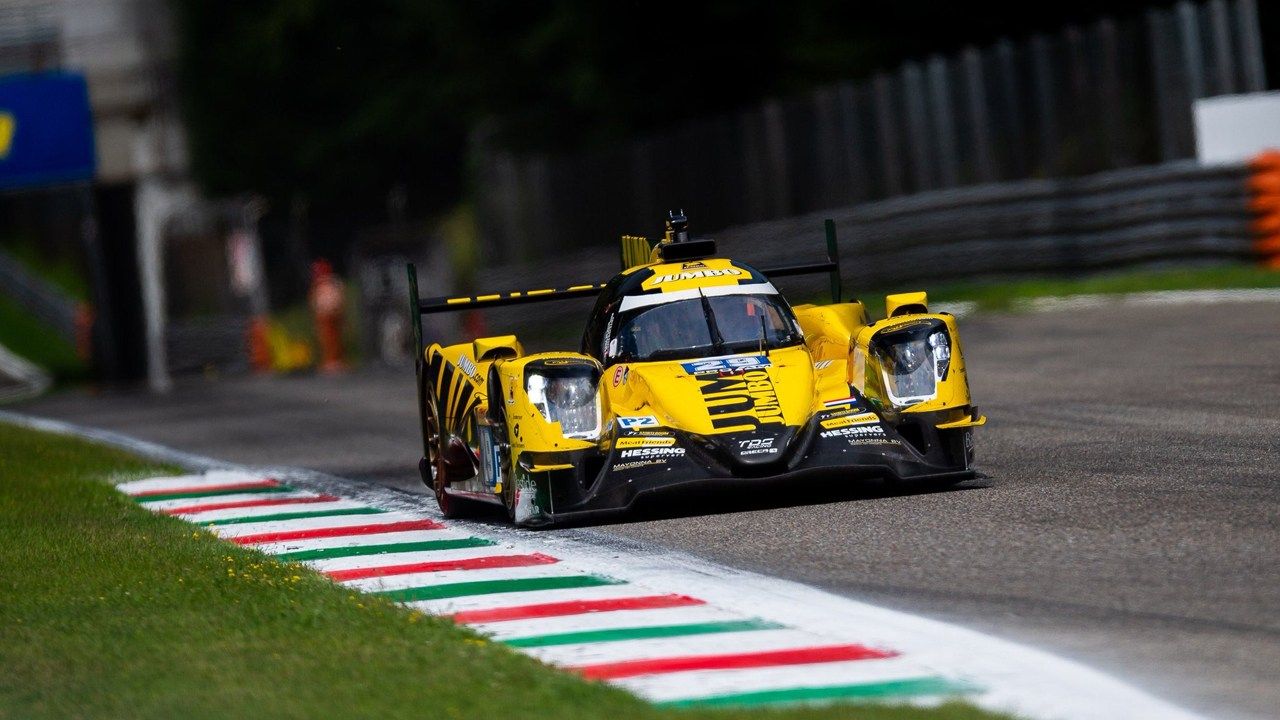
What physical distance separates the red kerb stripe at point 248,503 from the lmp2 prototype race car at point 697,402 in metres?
1.53

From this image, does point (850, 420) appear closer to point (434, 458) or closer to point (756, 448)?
point (756, 448)

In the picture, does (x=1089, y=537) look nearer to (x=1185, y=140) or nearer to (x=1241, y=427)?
(x=1241, y=427)

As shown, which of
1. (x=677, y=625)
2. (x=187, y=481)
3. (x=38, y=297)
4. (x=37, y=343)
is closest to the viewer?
(x=677, y=625)

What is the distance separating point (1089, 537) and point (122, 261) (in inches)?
1374

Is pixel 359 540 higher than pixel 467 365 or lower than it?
lower

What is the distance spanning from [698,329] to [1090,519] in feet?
8.50

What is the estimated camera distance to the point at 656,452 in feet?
32.7

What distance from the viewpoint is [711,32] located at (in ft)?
142

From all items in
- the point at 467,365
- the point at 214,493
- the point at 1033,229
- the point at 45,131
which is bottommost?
the point at 214,493

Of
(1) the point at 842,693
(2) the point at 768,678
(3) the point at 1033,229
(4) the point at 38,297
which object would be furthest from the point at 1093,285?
(4) the point at 38,297

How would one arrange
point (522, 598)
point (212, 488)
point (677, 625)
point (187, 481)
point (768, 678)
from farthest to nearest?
point (187, 481)
point (212, 488)
point (522, 598)
point (677, 625)
point (768, 678)

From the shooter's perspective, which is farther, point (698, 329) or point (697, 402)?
point (698, 329)

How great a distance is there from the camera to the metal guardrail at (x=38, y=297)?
146 ft

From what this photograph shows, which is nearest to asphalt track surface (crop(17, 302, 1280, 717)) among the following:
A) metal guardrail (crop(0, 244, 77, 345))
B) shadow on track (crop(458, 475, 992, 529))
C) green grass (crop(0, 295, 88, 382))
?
shadow on track (crop(458, 475, 992, 529))
